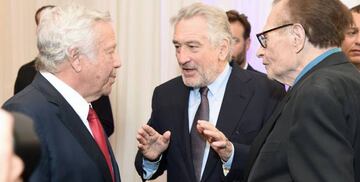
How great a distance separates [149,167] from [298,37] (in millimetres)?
1047

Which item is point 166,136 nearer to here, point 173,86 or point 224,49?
point 173,86

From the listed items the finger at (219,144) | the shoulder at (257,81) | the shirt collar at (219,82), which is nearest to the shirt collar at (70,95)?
the finger at (219,144)

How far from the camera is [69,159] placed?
177cm

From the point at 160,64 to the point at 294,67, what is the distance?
2.45m

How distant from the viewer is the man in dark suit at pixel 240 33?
12.4ft

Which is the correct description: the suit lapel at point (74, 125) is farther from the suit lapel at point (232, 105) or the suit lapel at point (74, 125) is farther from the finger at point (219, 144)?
the suit lapel at point (232, 105)

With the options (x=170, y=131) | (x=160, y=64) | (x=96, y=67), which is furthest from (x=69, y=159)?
(x=160, y=64)

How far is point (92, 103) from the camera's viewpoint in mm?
3541

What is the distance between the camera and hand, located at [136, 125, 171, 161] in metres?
2.34

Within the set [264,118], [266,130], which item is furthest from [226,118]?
[266,130]

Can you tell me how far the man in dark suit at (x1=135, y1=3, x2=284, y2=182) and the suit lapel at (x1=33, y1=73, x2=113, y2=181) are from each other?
1.48 feet

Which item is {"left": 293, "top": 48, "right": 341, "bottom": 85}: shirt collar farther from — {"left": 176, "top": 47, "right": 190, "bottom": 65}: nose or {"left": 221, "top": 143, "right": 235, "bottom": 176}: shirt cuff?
{"left": 176, "top": 47, "right": 190, "bottom": 65}: nose

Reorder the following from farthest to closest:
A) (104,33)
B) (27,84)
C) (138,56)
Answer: (138,56), (27,84), (104,33)

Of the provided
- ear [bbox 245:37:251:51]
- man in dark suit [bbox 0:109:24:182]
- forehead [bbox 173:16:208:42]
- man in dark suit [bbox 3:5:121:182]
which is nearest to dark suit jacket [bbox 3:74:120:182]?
man in dark suit [bbox 3:5:121:182]
